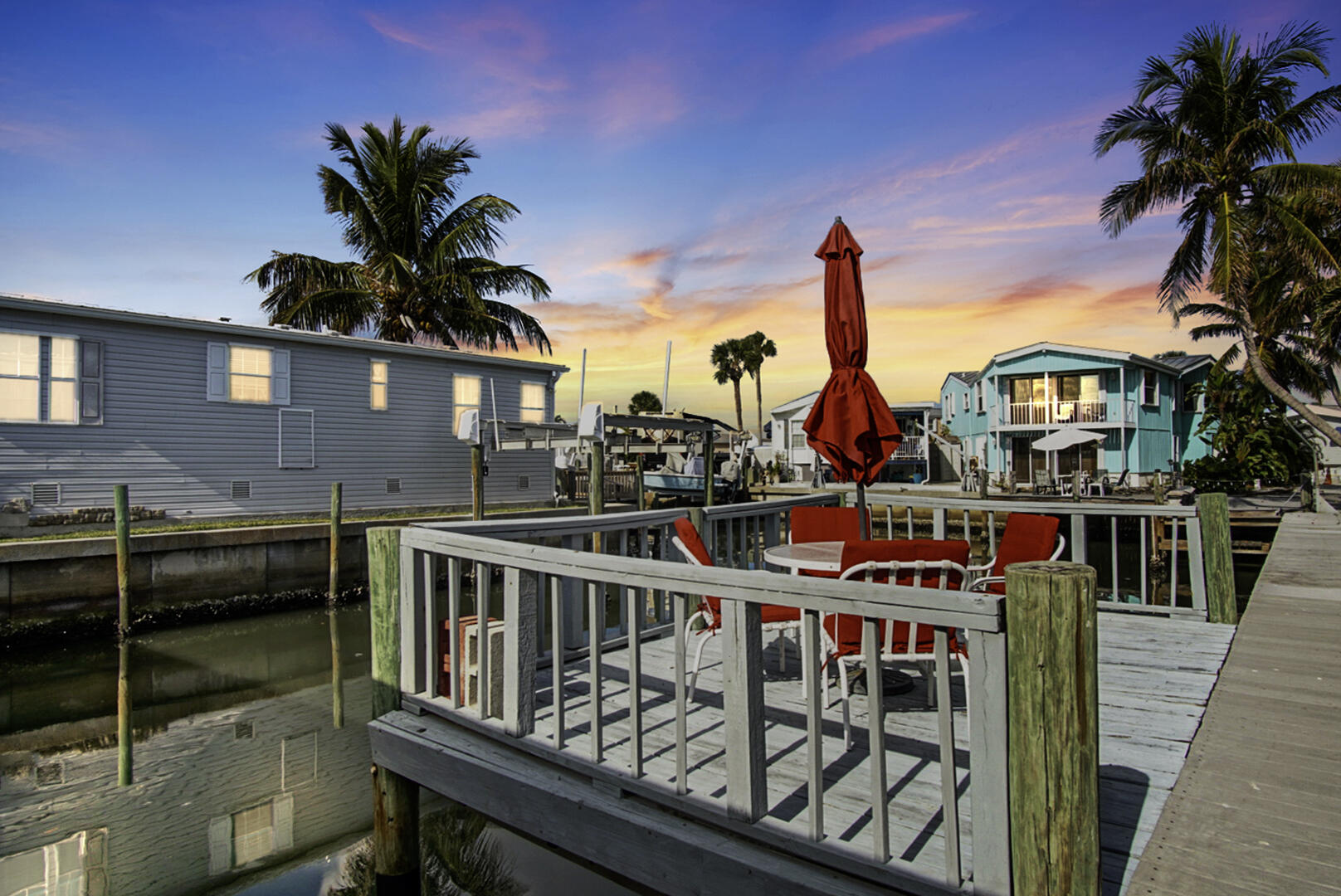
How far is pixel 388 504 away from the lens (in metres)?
18.4

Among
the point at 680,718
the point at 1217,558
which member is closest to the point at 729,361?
the point at 1217,558

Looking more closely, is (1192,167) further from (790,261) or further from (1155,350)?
(1155,350)

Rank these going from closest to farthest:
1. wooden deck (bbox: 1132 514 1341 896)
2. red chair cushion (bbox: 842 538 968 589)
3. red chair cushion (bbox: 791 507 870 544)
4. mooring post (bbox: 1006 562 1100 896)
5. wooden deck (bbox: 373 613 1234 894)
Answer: mooring post (bbox: 1006 562 1100 896), wooden deck (bbox: 1132 514 1341 896), wooden deck (bbox: 373 613 1234 894), red chair cushion (bbox: 842 538 968 589), red chair cushion (bbox: 791 507 870 544)

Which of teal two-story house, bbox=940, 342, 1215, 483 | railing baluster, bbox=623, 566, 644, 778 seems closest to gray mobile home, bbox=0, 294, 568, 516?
railing baluster, bbox=623, 566, 644, 778

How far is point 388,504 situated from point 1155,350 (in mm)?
69325

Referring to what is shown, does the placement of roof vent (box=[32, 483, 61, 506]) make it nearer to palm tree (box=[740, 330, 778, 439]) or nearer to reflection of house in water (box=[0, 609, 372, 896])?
reflection of house in water (box=[0, 609, 372, 896])

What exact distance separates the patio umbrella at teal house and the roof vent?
592 inches

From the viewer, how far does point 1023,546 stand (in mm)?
4551

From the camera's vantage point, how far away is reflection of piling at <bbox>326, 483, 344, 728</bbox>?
895 cm

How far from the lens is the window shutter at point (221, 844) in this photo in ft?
17.0

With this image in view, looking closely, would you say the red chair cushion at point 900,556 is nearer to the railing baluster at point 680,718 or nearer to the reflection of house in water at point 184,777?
the railing baluster at point 680,718

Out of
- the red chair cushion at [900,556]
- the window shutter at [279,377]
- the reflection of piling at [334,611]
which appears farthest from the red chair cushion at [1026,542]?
the window shutter at [279,377]

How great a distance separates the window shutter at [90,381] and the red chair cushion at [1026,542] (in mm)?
16197

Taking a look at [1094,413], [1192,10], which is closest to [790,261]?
[1192,10]
